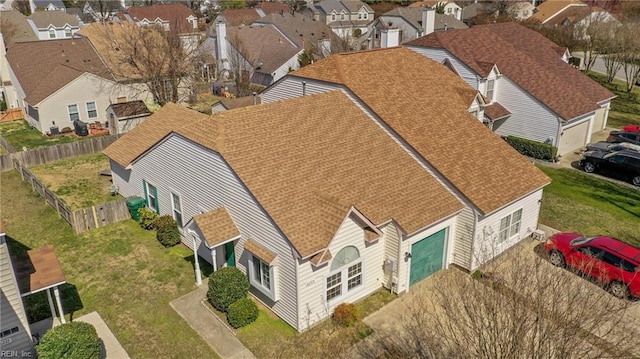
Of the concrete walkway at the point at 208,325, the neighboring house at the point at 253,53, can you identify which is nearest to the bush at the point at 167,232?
the concrete walkway at the point at 208,325

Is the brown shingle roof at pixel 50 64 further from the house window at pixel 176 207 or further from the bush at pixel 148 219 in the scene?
the house window at pixel 176 207

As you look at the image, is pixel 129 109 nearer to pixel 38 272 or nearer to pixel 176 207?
pixel 176 207

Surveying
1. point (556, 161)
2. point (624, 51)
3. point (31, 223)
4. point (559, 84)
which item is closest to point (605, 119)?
point (559, 84)

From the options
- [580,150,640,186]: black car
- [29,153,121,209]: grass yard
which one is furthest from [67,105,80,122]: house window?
[580,150,640,186]: black car

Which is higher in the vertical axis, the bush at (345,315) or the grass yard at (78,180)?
the bush at (345,315)

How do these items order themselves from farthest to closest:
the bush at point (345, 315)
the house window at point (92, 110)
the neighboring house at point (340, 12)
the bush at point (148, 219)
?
1. the neighboring house at point (340, 12)
2. the house window at point (92, 110)
3. the bush at point (148, 219)
4. the bush at point (345, 315)

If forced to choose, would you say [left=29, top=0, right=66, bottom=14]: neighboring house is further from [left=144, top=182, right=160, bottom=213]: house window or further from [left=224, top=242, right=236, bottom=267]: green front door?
[left=224, top=242, right=236, bottom=267]: green front door

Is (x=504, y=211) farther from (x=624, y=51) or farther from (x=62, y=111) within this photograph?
(x=624, y=51)

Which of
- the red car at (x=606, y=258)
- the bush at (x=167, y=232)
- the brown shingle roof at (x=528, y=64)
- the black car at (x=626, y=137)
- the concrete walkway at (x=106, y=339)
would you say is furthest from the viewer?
the black car at (x=626, y=137)
